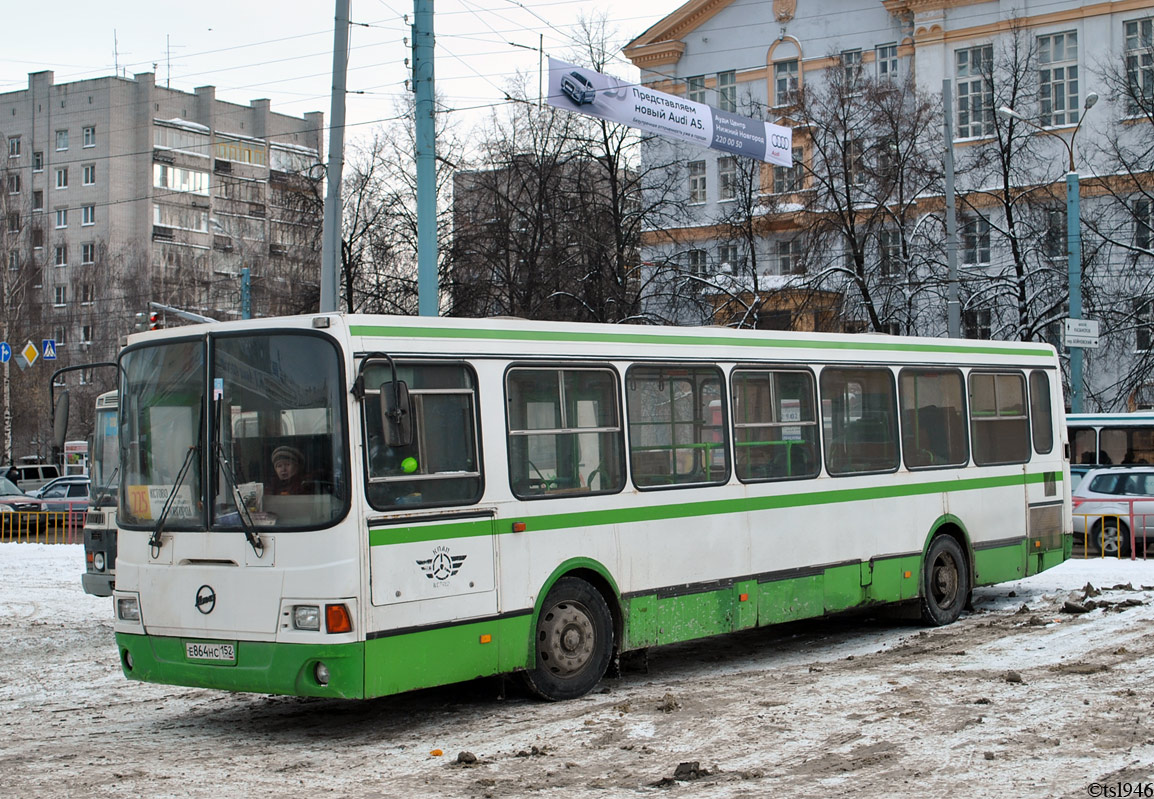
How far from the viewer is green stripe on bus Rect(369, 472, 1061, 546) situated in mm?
8852

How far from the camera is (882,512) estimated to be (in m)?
12.8

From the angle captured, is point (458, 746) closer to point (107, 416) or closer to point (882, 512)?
point (882, 512)

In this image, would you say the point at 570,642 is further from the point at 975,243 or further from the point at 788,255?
the point at 975,243

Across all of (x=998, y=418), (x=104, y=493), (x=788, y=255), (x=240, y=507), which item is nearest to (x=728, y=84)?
(x=788, y=255)

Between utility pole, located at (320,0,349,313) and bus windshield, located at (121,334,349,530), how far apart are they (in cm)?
714

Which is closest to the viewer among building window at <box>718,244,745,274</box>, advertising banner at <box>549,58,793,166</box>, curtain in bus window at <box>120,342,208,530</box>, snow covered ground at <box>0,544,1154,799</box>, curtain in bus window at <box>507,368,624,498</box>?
snow covered ground at <box>0,544,1154,799</box>

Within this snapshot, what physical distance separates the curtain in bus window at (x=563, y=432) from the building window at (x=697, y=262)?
1120 inches

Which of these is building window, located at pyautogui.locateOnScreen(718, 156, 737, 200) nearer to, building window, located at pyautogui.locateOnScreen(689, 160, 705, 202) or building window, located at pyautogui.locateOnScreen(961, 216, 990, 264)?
building window, located at pyautogui.locateOnScreen(689, 160, 705, 202)

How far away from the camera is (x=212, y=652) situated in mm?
8703

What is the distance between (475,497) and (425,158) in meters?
6.71

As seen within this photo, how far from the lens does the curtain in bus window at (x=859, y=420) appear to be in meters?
12.4

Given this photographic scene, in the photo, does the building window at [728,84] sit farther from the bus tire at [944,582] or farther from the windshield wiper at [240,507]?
the windshield wiper at [240,507]

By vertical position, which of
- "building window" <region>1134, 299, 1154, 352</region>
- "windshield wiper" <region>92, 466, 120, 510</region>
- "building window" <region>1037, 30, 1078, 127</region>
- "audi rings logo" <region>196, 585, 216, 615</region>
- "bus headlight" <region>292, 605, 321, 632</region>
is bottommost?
"bus headlight" <region>292, 605, 321, 632</region>

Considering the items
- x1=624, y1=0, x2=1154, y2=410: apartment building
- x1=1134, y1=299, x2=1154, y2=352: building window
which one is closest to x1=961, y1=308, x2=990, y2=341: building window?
x1=624, y1=0, x2=1154, y2=410: apartment building
